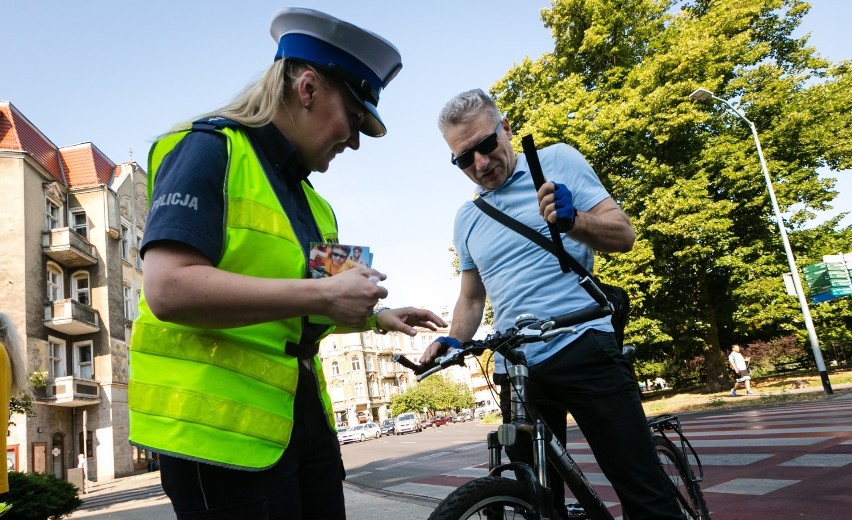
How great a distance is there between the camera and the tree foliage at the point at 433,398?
7375 centimetres

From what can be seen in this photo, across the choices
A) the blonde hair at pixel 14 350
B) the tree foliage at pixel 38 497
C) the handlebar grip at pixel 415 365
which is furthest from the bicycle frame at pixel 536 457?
the tree foliage at pixel 38 497

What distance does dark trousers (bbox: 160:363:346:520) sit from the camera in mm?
1365

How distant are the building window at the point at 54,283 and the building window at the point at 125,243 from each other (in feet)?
14.6

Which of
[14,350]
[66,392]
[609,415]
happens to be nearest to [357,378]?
[66,392]

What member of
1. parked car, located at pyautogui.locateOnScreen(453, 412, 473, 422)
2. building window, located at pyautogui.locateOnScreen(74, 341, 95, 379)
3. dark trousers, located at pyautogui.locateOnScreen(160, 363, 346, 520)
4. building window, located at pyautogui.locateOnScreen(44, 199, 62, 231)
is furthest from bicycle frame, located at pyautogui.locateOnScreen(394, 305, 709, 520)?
parked car, located at pyautogui.locateOnScreen(453, 412, 473, 422)

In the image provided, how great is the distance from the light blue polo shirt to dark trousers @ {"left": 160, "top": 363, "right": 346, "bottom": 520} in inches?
40.0

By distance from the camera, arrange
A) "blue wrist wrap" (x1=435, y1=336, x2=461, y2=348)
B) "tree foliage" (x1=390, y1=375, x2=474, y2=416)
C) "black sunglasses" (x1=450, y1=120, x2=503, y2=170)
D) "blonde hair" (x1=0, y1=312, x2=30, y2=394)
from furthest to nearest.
A: "tree foliage" (x1=390, y1=375, x2=474, y2=416), "blonde hair" (x1=0, y1=312, x2=30, y2=394), "black sunglasses" (x1=450, y1=120, x2=503, y2=170), "blue wrist wrap" (x1=435, y1=336, x2=461, y2=348)

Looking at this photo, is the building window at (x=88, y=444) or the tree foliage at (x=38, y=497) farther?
the building window at (x=88, y=444)

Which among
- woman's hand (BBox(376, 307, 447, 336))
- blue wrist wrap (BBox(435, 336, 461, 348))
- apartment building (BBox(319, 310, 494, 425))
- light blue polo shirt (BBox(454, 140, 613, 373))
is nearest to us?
woman's hand (BBox(376, 307, 447, 336))

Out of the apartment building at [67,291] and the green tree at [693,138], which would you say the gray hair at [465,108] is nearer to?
the green tree at [693,138]

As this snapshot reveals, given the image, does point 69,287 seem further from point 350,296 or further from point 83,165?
point 350,296

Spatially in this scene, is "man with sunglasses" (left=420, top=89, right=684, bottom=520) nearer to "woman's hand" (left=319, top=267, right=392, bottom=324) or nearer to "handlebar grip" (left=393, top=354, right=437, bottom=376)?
"handlebar grip" (left=393, top=354, right=437, bottom=376)

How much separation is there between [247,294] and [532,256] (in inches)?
65.0

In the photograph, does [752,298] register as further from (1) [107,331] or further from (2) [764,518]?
(1) [107,331]
